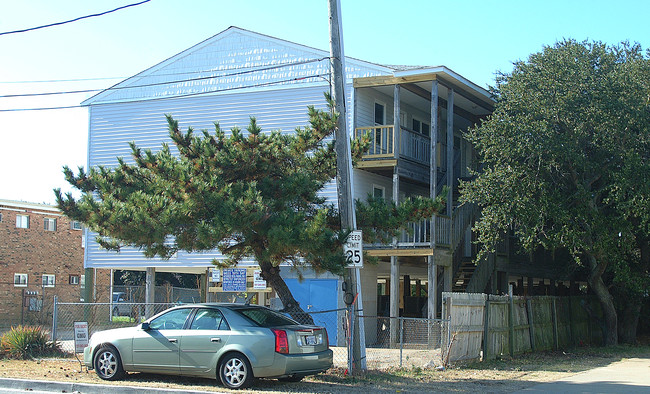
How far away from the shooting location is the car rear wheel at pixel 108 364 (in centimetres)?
1258

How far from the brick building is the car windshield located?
25.8 metres

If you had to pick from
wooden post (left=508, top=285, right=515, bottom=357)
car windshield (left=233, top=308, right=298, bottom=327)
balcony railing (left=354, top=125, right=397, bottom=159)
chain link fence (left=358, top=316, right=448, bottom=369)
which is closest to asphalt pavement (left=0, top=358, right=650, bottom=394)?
car windshield (left=233, top=308, right=298, bottom=327)

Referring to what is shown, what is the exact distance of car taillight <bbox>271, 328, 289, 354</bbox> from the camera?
11438 mm

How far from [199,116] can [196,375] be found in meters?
15.9

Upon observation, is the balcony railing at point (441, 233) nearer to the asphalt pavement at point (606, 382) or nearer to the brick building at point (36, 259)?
the asphalt pavement at point (606, 382)

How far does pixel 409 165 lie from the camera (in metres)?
24.7

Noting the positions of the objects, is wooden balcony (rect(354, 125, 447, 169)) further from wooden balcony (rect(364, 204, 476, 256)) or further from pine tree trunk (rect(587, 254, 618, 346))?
pine tree trunk (rect(587, 254, 618, 346))

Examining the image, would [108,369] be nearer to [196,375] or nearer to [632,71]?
[196,375]

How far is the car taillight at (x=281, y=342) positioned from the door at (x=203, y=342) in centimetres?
83

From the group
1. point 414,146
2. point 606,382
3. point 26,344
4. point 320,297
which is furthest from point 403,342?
point 26,344

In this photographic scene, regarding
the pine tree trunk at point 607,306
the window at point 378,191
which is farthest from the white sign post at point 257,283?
the pine tree trunk at point 607,306

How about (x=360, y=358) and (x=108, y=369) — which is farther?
(x=360, y=358)

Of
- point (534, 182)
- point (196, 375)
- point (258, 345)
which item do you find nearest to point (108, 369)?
point (196, 375)

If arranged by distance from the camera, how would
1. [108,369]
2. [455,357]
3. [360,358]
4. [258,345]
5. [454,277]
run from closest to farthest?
1. [258,345]
2. [108,369]
3. [360,358]
4. [455,357]
5. [454,277]
